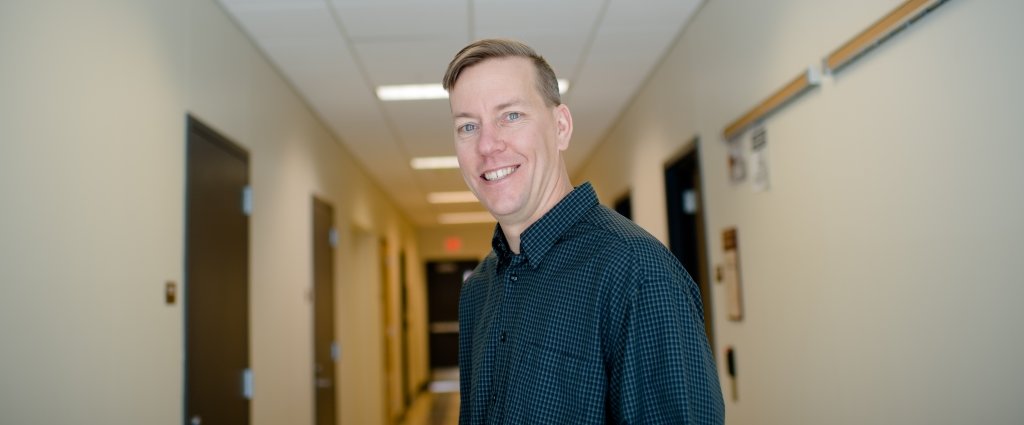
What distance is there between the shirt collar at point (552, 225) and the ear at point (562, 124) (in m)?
0.13

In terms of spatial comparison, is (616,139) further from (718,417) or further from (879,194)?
(718,417)

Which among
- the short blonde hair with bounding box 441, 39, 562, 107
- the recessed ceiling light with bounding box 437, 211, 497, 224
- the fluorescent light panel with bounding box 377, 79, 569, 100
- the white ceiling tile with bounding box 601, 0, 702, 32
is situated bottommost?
the short blonde hair with bounding box 441, 39, 562, 107

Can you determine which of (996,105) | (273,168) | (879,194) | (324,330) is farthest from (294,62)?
(996,105)

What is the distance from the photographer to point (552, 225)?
3.72 feet

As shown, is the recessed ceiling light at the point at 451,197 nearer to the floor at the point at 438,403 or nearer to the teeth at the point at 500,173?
the floor at the point at 438,403

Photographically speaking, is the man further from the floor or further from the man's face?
the floor

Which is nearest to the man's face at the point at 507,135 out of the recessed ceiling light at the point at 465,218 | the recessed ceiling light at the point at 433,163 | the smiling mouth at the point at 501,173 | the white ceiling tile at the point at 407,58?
the smiling mouth at the point at 501,173

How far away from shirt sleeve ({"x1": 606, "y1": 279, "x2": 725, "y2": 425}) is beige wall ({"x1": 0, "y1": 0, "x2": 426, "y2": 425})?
4.65 feet

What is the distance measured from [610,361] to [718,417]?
0.15m

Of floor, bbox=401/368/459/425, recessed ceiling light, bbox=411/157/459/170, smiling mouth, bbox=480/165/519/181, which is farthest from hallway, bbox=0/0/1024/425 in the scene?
floor, bbox=401/368/459/425

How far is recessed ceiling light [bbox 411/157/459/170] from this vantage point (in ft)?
22.7

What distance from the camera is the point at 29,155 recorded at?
5.65ft

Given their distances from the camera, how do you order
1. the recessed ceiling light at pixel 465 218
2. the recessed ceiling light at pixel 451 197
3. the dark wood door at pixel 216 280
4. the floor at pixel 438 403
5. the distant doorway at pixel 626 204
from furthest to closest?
the recessed ceiling light at pixel 465 218
the recessed ceiling light at pixel 451 197
the floor at pixel 438 403
the distant doorway at pixel 626 204
the dark wood door at pixel 216 280

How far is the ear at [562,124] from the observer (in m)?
1.26
